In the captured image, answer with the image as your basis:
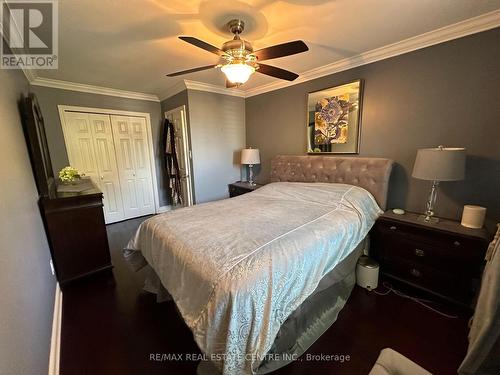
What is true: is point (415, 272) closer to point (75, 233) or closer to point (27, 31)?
point (75, 233)

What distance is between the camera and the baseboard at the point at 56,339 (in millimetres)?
1370

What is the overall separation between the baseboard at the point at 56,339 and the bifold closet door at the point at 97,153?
7.62 ft

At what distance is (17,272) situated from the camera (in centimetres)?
109

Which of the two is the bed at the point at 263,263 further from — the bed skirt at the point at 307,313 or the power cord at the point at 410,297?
the power cord at the point at 410,297

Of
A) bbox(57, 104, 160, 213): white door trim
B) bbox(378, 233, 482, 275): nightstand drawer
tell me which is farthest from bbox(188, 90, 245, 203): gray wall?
bbox(378, 233, 482, 275): nightstand drawer

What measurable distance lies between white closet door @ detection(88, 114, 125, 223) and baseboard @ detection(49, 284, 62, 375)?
2.28 metres

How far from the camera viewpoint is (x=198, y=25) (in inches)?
68.9

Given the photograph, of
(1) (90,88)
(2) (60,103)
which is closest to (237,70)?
(1) (90,88)

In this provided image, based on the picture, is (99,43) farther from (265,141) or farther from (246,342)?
(246,342)

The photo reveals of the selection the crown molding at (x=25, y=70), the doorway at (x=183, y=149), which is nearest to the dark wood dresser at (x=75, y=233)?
the crown molding at (x=25, y=70)

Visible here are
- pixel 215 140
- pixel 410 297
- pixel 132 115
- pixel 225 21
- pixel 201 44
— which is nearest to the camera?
pixel 201 44

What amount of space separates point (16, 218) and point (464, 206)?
340 cm

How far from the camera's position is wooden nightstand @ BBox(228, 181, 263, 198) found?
358cm

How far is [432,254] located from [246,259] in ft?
5.89
